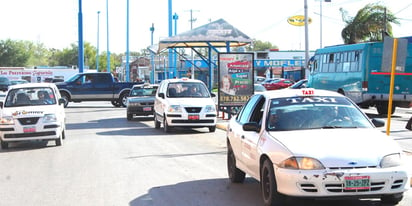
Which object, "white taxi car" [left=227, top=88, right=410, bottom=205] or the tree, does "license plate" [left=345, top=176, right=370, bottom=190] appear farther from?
the tree

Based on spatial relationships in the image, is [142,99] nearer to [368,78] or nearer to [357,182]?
[368,78]

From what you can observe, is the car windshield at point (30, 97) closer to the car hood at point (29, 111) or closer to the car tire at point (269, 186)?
the car hood at point (29, 111)

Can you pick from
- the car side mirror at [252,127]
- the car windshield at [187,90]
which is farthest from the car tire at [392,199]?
the car windshield at [187,90]

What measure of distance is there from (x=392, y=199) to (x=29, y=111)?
11.2 meters

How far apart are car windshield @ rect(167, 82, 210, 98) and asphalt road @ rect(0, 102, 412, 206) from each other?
7.86 feet

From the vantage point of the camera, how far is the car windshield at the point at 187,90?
21.4 m

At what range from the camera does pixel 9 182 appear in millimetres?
11109

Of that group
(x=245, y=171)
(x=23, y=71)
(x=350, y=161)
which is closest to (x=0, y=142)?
(x=245, y=171)

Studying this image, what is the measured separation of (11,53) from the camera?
130 m

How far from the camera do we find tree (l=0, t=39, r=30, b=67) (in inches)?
5054

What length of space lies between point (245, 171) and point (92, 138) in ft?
34.8

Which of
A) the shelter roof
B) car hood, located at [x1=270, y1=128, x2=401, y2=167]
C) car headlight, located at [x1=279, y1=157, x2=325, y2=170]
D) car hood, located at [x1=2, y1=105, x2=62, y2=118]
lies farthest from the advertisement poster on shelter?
car headlight, located at [x1=279, y1=157, x2=325, y2=170]

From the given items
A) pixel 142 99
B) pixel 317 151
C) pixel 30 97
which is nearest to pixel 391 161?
pixel 317 151

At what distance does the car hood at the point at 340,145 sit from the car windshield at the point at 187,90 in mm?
13301
